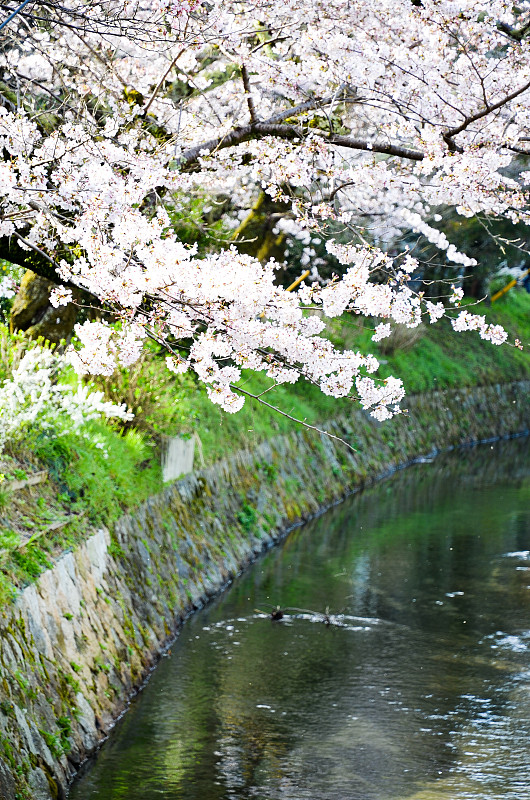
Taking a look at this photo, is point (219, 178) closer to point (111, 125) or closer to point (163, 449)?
point (111, 125)

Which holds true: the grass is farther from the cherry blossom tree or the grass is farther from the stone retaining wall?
the cherry blossom tree

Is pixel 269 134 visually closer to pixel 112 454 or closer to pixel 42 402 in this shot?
pixel 42 402

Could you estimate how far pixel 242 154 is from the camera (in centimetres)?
966

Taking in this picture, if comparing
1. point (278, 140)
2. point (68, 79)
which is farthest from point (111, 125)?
point (68, 79)

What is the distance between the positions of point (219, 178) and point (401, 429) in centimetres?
1772

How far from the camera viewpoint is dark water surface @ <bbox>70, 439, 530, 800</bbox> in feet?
27.6

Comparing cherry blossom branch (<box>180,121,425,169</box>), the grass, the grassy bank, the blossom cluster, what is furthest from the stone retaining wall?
cherry blossom branch (<box>180,121,425,169</box>)

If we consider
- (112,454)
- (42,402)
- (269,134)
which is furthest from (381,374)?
(269,134)

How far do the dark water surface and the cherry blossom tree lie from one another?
324 centimetres

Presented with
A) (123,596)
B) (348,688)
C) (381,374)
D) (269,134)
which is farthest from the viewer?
(381,374)

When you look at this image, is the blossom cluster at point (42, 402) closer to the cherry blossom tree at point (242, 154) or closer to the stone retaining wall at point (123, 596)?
the stone retaining wall at point (123, 596)

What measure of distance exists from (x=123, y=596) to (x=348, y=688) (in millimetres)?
2457

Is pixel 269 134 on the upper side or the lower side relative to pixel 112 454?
upper

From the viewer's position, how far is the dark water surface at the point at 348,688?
331 inches
